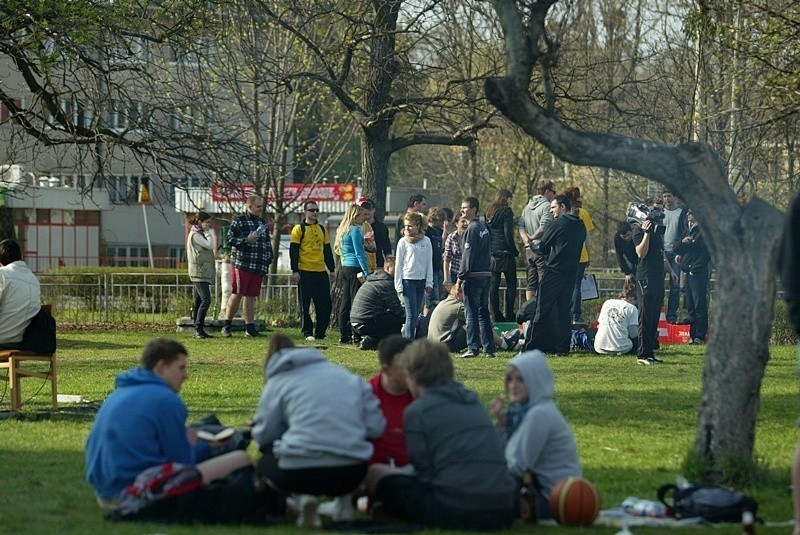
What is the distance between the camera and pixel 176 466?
7.77 meters

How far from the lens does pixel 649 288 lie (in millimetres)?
17953

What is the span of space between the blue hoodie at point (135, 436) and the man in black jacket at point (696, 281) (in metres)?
14.9

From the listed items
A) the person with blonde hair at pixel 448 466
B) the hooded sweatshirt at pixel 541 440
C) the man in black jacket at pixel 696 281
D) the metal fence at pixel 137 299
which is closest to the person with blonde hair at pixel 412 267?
the man in black jacket at pixel 696 281

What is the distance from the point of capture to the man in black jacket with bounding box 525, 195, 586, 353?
1802 cm

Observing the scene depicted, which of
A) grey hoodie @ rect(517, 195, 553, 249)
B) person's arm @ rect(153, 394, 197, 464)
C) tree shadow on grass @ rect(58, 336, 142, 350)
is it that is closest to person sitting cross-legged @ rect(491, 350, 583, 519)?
person's arm @ rect(153, 394, 197, 464)

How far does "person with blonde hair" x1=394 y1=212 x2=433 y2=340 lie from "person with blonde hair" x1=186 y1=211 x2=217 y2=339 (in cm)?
405

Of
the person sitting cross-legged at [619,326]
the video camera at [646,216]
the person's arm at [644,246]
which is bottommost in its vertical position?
the person sitting cross-legged at [619,326]

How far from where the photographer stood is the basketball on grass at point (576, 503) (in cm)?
771

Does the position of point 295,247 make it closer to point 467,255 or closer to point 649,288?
point 467,255

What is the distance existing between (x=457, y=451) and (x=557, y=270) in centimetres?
1071

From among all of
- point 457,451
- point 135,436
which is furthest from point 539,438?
point 135,436

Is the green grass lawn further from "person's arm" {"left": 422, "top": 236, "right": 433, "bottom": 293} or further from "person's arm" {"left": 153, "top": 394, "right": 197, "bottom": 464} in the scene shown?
"person's arm" {"left": 422, "top": 236, "right": 433, "bottom": 293}

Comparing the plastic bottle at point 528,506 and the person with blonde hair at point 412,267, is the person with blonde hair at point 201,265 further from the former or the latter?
the plastic bottle at point 528,506

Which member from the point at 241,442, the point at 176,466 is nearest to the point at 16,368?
the point at 241,442
